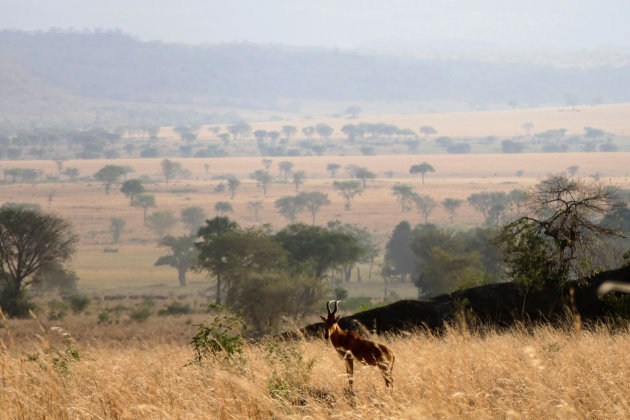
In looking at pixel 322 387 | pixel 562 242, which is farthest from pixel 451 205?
pixel 322 387

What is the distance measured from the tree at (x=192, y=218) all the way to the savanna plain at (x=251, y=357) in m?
6.58

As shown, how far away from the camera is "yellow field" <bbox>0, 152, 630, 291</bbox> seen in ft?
298

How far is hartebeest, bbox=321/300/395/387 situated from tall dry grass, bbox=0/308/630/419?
0.20 meters

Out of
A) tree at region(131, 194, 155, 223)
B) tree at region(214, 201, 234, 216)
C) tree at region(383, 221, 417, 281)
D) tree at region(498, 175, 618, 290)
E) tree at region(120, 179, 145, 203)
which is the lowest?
tree at region(383, 221, 417, 281)

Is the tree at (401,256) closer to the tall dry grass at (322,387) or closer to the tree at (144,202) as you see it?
the tree at (144,202)

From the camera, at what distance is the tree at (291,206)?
119 m

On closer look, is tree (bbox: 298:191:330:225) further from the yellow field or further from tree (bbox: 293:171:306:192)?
tree (bbox: 293:171:306:192)

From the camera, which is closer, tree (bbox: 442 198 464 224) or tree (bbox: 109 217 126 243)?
tree (bbox: 109 217 126 243)

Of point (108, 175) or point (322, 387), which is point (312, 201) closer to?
point (108, 175)

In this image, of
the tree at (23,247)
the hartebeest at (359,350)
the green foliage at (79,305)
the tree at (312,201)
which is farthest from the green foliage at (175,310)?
the tree at (312,201)

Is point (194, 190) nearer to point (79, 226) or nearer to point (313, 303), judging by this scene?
point (79, 226)

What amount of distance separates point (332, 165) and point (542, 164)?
53.1m

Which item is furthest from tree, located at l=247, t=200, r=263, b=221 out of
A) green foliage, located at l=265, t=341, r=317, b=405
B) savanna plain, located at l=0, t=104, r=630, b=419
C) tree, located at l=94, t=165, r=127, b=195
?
green foliage, located at l=265, t=341, r=317, b=405

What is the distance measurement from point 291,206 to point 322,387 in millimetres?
111165
